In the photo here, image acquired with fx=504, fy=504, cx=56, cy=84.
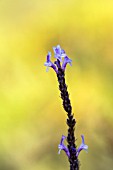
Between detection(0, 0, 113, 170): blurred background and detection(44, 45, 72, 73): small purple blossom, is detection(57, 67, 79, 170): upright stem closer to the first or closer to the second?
detection(44, 45, 72, 73): small purple blossom

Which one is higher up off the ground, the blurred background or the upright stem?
the blurred background

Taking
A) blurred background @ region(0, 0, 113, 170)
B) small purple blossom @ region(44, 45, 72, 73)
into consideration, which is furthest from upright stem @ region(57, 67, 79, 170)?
blurred background @ region(0, 0, 113, 170)

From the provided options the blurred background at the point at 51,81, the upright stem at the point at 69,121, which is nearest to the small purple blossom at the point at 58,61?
the upright stem at the point at 69,121

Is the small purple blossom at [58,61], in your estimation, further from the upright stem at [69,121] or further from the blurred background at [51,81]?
the blurred background at [51,81]

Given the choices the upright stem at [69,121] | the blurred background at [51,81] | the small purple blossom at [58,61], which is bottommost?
the upright stem at [69,121]

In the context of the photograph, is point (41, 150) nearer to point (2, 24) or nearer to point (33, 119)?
point (33, 119)

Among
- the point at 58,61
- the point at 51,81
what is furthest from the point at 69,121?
the point at 51,81

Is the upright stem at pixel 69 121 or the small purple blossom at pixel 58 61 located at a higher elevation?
the small purple blossom at pixel 58 61

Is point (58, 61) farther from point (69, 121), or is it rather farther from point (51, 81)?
point (51, 81)
